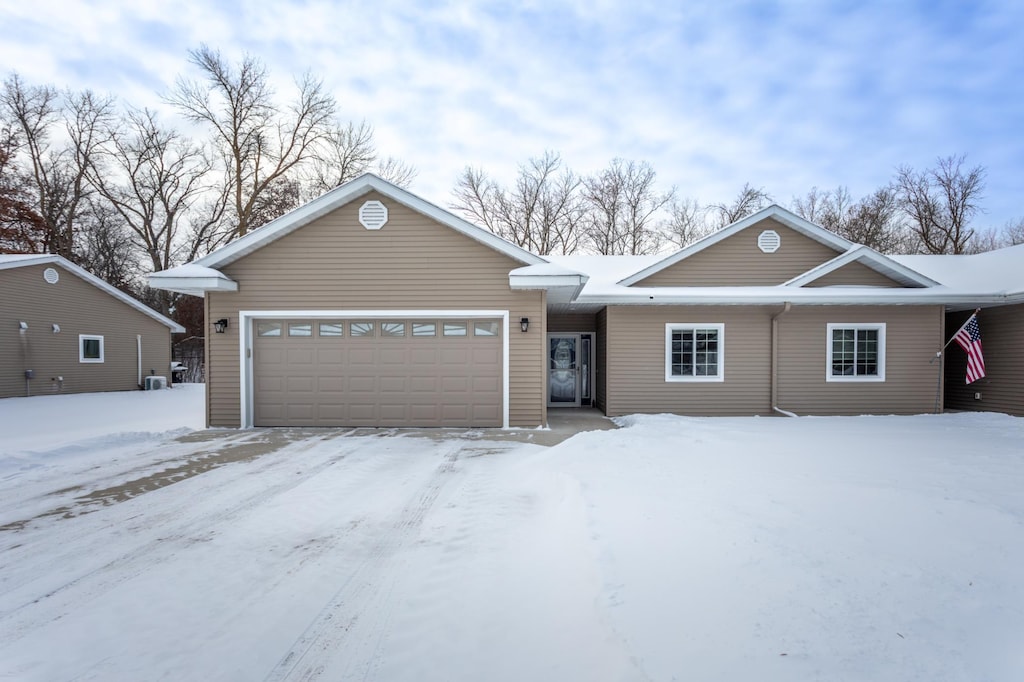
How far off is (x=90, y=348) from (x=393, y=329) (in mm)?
15751

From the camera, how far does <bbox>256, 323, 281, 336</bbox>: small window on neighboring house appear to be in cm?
970

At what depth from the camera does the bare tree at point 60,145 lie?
77.5ft

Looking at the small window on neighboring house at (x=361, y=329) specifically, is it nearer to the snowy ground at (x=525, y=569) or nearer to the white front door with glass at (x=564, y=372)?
the snowy ground at (x=525, y=569)

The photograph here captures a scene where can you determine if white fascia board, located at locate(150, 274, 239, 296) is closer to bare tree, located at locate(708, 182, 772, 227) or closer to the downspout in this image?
the downspout

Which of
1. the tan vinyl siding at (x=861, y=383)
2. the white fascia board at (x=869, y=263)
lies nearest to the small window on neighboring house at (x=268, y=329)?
the tan vinyl siding at (x=861, y=383)

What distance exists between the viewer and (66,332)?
56.8 feet

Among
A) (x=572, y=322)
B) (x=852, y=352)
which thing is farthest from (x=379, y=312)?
(x=852, y=352)

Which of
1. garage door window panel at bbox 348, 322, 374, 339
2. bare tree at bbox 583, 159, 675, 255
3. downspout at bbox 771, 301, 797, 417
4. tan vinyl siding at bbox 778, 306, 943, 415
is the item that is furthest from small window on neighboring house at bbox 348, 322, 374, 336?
bare tree at bbox 583, 159, 675, 255

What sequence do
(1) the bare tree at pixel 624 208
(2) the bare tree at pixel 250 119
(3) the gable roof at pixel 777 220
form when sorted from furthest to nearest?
(1) the bare tree at pixel 624 208, (2) the bare tree at pixel 250 119, (3) the gable roof at pixel 777 220

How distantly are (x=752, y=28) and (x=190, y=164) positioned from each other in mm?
25421

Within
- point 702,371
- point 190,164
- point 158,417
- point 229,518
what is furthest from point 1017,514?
point 190,164

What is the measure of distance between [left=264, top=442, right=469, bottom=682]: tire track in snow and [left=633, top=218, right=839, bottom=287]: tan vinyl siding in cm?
994

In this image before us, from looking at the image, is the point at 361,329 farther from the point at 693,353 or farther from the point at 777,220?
the point at 777,220

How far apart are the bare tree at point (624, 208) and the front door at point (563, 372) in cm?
1534
